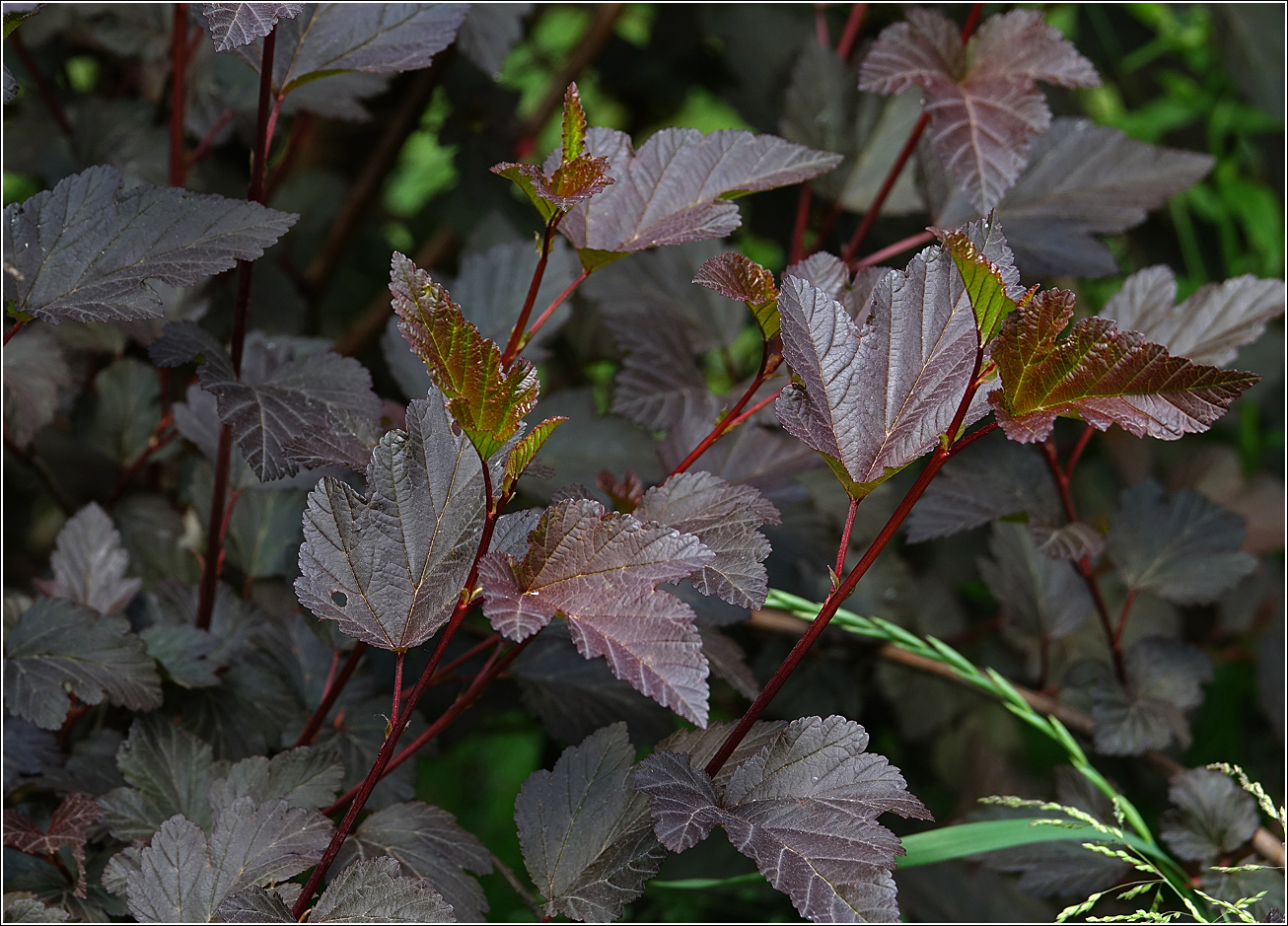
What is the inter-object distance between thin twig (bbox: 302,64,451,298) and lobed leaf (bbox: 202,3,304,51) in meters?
0.77

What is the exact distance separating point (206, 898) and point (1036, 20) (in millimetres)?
985

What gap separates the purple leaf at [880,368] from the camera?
643mm

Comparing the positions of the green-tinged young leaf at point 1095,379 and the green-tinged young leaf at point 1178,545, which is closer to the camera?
the green-tinged young leaf at point 1095,379

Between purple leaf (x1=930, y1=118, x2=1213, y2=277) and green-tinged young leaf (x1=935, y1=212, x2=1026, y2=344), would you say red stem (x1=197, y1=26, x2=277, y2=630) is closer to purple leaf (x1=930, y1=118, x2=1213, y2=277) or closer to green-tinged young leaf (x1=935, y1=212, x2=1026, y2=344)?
green-tinged young leaf (x1=935, y1=212, x2=1026, y2=344)

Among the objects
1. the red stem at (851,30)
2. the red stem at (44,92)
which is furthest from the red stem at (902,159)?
the red stem at (44,92)

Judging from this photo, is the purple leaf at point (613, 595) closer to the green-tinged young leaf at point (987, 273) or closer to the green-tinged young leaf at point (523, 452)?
the green-tinged young leaf at point (523, 452)

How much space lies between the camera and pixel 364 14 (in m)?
0.84

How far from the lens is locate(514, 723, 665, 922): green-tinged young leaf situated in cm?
67

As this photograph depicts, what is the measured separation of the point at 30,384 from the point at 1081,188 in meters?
1.05

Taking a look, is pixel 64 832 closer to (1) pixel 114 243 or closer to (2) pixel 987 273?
(1) pixel 114 243

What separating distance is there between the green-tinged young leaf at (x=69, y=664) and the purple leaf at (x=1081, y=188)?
0.85m

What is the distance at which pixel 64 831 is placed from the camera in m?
0.72

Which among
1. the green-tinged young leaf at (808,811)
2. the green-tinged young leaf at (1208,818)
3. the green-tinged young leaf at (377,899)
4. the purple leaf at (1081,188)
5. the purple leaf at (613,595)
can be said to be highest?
the purple leaf at (1081,188)

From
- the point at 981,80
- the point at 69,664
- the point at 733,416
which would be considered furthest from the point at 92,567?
the point at 981,80
